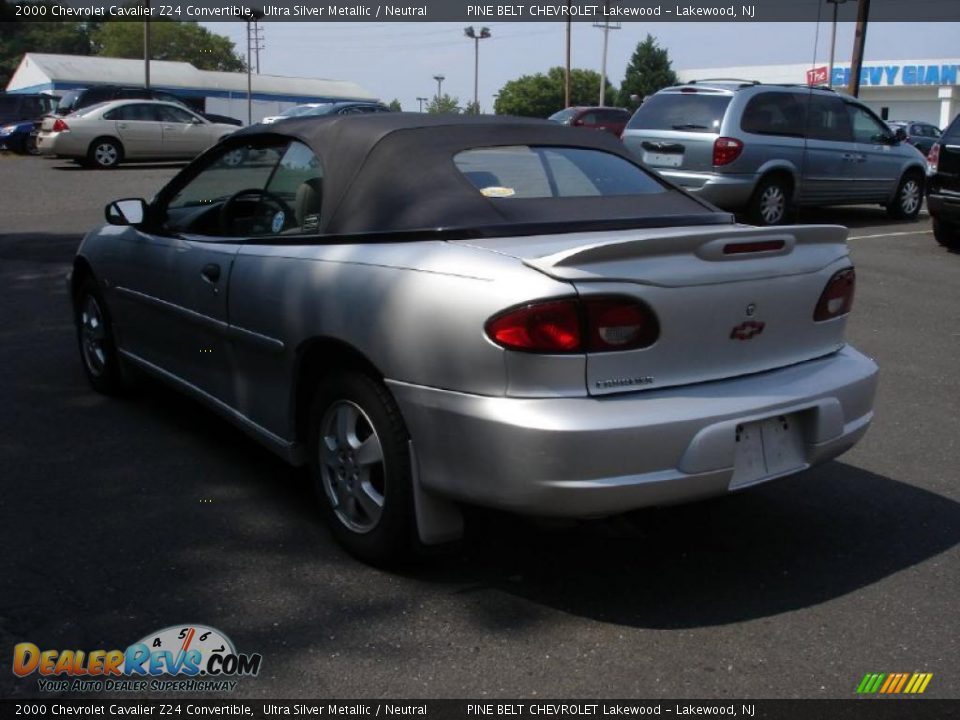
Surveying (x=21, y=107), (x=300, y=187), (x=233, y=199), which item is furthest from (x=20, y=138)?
(x=300, y=187)

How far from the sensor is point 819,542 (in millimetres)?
3992

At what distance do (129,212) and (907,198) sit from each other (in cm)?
1251

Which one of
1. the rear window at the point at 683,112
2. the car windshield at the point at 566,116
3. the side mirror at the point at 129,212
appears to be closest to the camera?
the side mirror at the point at 129,212

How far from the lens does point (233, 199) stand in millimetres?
4770

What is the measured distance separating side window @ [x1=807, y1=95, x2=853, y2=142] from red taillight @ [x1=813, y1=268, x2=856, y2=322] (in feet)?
32.5

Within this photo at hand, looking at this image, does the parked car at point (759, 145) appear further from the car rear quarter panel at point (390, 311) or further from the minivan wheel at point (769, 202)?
the car rear quarter panel at point (390, 311)

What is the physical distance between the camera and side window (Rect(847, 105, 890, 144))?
1380cm

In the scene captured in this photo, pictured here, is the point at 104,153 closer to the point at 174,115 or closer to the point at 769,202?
the point at 174,115

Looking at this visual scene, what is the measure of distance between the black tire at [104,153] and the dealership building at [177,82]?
30411mm

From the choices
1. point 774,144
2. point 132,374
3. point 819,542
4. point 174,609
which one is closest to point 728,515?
point 819,542

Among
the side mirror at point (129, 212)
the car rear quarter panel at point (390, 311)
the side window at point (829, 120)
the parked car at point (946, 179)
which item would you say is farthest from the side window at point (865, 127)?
the car rear quarter panel at point (390, 311)

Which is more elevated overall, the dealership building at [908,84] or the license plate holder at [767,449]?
the dealership building at [908,84]

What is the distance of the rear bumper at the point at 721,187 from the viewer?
12148 mm

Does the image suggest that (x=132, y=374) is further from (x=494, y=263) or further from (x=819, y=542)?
(x=819, y=542)
